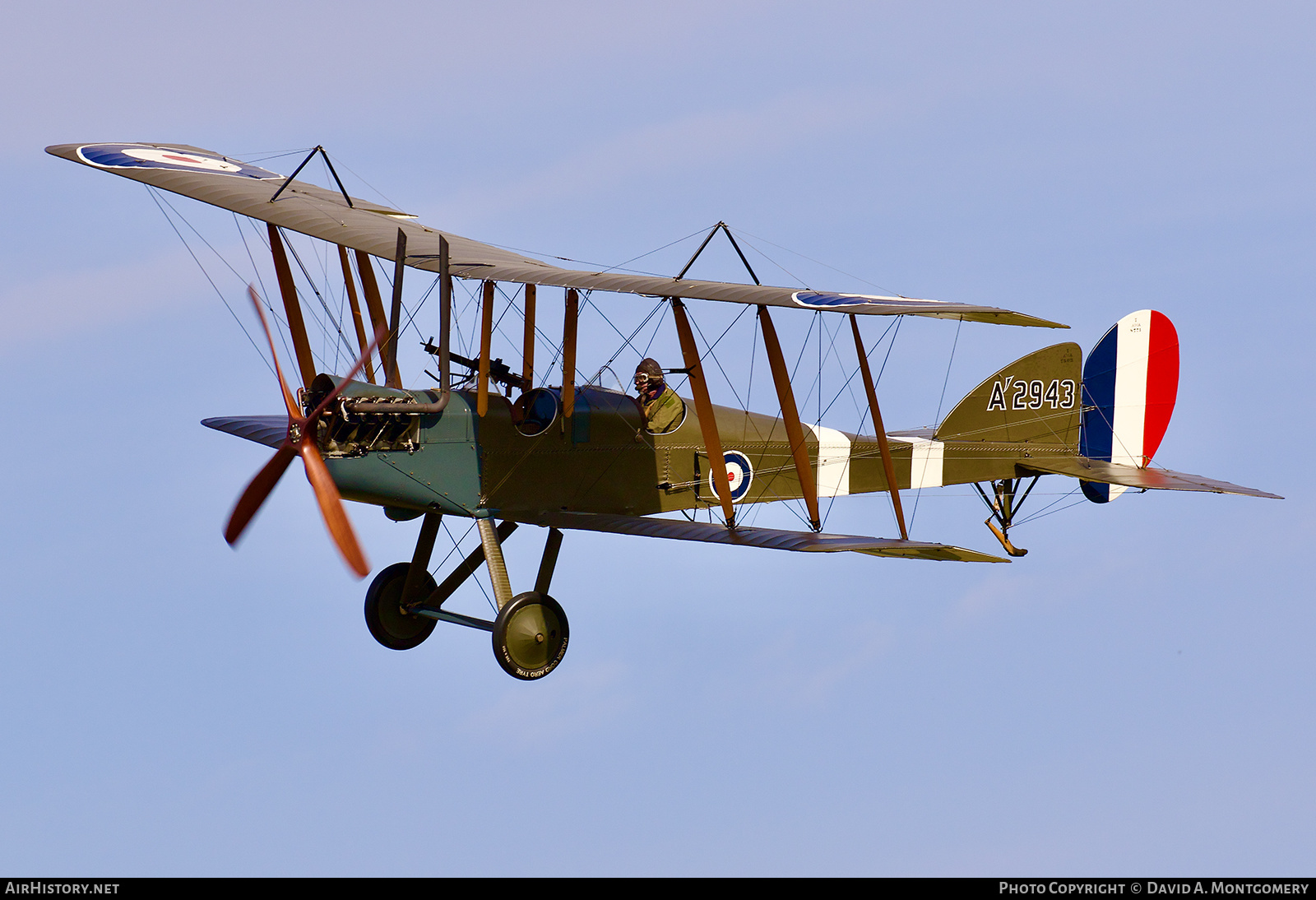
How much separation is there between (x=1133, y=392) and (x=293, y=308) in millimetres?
9365

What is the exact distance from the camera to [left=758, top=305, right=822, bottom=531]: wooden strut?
14.0m

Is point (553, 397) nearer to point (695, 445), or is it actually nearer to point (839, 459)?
point (695, 445)

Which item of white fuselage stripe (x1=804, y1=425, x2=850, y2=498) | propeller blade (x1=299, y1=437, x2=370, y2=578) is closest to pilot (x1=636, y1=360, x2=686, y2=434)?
white fuselage stripe (x1=804, y1=425, x2=850, y2=498)

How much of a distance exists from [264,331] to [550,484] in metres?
2.92

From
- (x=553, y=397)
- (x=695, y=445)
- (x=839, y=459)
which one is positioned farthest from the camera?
(x=839, y=459)

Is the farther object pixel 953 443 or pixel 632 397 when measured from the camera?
pixel 953 443

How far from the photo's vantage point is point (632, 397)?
1559 cm

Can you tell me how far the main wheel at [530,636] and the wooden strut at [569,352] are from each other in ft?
5.81

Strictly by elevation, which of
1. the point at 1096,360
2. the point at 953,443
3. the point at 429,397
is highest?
the point at 1096,360

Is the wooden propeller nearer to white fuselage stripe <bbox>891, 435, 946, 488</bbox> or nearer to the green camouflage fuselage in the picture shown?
the green camouflage fuselage

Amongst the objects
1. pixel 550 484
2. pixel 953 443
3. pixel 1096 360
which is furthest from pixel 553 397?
pixel 1096 360

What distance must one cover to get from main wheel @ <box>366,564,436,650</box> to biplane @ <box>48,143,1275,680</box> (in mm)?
18

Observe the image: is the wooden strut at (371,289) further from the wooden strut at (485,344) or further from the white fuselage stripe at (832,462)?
the white fuselage stripe at (832,462)

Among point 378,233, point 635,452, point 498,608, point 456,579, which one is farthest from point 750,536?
point 378,233
